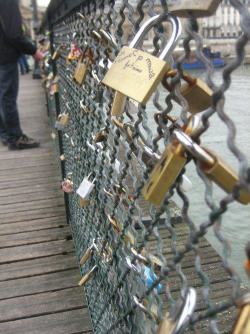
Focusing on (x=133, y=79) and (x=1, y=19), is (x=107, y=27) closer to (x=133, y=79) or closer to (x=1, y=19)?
(x=133, y=79)

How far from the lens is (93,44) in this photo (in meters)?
1.18

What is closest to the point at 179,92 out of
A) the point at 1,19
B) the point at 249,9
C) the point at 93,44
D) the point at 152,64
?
the point at 152,64

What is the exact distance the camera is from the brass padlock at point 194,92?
0.55 m

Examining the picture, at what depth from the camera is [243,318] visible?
40cm

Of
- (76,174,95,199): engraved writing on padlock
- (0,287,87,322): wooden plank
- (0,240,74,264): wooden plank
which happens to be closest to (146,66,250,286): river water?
(0,240,74,264): wooden plank

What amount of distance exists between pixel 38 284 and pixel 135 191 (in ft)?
4.18

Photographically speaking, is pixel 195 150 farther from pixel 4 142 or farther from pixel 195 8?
pixel 4 142

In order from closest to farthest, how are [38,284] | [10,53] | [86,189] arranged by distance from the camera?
[86,189]
[38,284]
[10,53]

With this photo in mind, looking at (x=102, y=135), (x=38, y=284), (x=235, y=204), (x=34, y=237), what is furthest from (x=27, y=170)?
(x=102, y=135)

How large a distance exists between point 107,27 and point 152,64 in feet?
1.61

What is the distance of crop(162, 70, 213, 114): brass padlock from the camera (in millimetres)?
552

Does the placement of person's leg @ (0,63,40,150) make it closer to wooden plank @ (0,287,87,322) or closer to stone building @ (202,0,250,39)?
wooden plank @ (0,287,87,322)

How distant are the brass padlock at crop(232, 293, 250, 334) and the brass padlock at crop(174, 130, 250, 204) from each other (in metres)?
0.08

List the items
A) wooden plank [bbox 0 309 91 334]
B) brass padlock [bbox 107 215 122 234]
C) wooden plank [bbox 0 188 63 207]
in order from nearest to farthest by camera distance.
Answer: brass padlock [bbox 107 215 122 234] → wooden plank [bbox 0 309 91 334] → wooden plank [bbox 0 188 63 207]
